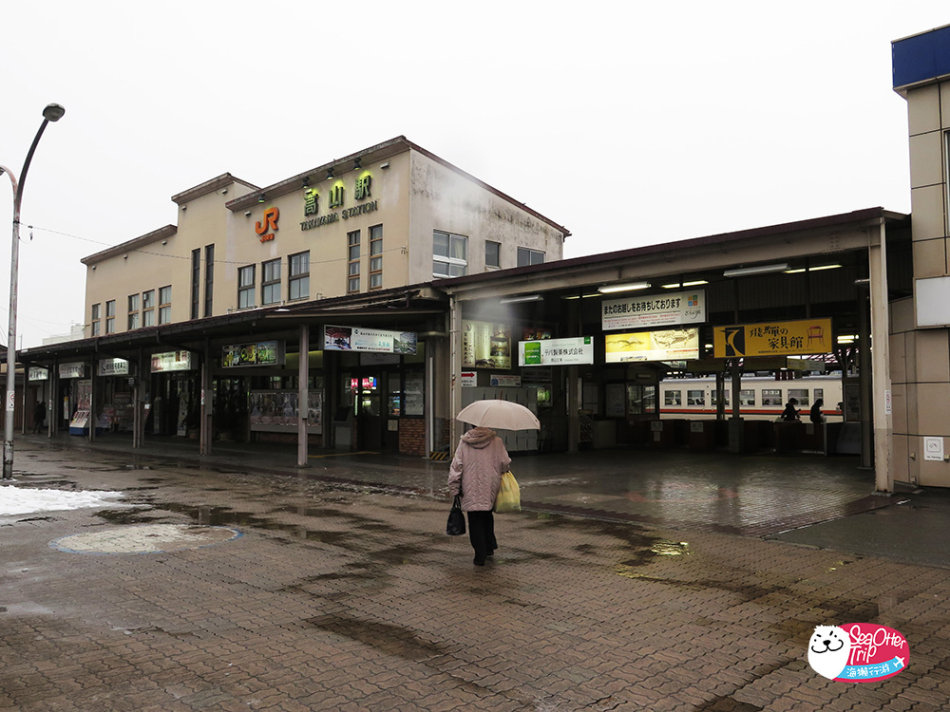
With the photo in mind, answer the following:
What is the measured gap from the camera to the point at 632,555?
8000 millimetres

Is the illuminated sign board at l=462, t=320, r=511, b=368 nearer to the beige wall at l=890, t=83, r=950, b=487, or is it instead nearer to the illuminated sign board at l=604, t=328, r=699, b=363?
the illuminated sign board at l=604, t=328, r=699, b=363

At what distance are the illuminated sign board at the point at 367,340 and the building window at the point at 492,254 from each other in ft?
27.1

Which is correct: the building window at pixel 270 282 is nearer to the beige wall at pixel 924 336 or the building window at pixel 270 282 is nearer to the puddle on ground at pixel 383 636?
the beige wall at pixel 924 336

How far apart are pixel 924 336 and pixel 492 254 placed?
16.9 meters

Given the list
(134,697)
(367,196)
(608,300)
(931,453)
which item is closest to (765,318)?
(608,300)

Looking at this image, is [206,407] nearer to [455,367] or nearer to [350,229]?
[350,229]

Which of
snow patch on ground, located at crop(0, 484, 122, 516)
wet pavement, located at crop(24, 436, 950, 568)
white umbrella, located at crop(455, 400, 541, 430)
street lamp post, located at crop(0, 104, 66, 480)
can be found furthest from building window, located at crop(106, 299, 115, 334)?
white umbrella, located at crop(455, 400, 541, 430)

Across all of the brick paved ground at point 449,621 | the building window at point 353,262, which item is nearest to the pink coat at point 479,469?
the brick paved ground at point 449,621

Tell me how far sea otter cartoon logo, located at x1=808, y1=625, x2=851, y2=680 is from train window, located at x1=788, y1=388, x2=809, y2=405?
2867 centimetres

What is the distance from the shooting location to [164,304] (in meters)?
35.7

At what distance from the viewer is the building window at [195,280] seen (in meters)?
32.8

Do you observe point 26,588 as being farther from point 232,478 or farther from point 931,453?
point 931,453

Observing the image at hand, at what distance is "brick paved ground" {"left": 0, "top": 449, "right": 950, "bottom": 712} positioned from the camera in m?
4.15

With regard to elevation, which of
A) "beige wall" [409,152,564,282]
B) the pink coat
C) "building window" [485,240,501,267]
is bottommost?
the pink coat
